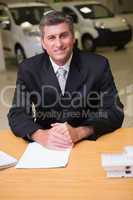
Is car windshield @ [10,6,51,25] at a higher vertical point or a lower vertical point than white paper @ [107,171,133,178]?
lower

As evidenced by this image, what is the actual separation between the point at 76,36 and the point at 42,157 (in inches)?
255

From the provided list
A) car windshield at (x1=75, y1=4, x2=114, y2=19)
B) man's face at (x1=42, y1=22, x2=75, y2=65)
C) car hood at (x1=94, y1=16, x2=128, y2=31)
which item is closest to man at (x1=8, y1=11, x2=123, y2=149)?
Result: man's face at (x1=42, y1=22, x2=75, y2=65)

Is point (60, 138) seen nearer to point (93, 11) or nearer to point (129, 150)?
point (129, 150)

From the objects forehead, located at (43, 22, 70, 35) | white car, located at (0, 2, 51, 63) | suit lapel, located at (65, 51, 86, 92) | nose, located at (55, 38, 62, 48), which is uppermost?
forehead, located at (43, 22, 70, 35)

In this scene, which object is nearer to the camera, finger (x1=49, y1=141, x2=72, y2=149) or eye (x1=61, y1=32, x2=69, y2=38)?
finger (x1=49, y1=141, x2=72, y2=149)

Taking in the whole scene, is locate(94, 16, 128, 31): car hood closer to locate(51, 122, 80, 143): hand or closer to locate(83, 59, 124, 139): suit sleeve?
locate(83, 59, 124, 139): suit sleeve

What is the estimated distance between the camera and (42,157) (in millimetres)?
1828

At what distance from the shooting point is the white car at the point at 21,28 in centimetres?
797

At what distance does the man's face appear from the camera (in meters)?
2.14

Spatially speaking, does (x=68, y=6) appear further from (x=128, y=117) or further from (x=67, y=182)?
(x=67, y=182)

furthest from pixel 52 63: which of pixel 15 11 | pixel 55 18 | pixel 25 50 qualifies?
pixel 15 11

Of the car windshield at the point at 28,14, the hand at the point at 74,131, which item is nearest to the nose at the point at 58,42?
the hand at the point at 74,131

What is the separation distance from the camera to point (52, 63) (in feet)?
7.47

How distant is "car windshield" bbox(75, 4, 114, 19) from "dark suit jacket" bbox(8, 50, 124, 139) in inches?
304
